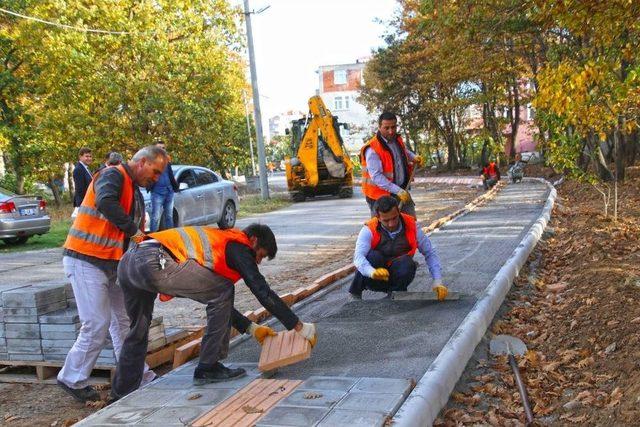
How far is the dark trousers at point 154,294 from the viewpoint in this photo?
4.35 m

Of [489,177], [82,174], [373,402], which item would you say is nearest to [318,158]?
[489,177]

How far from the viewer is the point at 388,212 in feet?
19.9

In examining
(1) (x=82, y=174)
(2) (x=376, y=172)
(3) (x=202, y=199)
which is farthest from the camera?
(3) (x=202, y=199)

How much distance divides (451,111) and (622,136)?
948 inches

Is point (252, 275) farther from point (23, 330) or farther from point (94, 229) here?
point (23, 330)

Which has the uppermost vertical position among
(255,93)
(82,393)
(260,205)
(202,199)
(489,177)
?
(255,93)

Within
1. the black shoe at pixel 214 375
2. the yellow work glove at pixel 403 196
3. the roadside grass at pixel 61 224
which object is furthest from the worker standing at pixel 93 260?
the roadside grass at pixel 61 224

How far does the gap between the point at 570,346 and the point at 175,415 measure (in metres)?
3.16

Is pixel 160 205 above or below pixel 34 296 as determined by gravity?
above

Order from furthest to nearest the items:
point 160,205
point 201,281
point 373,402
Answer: point 160,205 < point 201,281 < point 373,402

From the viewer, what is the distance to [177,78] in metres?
23.7

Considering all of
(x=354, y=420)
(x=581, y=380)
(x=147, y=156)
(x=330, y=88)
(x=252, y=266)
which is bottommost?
(x=581, y=380)

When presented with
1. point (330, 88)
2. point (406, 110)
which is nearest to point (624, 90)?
point (406, 110)

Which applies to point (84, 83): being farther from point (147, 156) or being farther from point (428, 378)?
point (428, 378)
